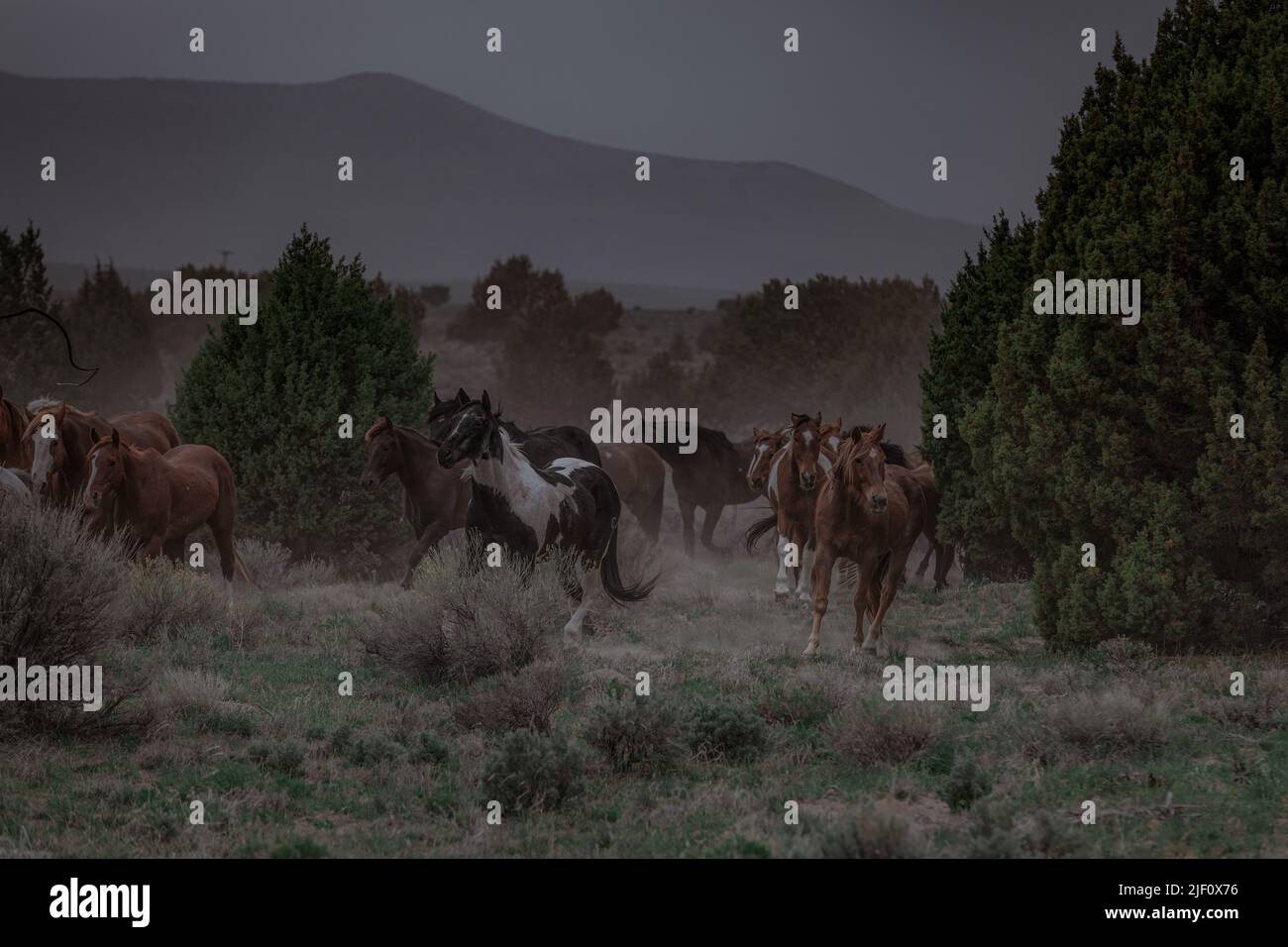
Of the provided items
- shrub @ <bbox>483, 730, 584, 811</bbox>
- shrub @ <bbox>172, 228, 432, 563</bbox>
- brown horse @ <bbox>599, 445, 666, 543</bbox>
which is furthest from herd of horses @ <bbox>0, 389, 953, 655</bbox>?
brown horse @ <bbox>599, 445, 666, 543</bbox>

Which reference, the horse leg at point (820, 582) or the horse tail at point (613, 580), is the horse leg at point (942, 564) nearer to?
the horse tail at point (613, 580)

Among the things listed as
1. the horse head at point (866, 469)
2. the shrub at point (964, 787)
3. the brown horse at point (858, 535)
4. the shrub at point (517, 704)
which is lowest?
the shrub at point (964, 787)

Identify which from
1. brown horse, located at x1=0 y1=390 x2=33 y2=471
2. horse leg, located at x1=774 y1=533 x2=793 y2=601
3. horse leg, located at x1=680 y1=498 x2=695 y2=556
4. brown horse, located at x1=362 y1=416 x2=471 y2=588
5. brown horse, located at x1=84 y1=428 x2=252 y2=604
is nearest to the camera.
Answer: brown horse, located at x1=84 y1=428 x2=252 y2=604

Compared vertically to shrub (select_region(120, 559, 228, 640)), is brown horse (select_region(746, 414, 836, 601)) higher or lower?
higher

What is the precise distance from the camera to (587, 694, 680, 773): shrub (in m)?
8.41

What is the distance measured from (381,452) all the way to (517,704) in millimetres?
7616

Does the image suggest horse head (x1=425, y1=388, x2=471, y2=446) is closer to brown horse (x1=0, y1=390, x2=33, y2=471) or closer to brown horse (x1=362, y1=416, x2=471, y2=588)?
brown horse (x1=362, y1=416, x2=471, y2=588)

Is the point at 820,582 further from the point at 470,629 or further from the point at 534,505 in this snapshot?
the point at 470,629

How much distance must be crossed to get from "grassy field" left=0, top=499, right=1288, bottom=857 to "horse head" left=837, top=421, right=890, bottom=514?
1.53 meters

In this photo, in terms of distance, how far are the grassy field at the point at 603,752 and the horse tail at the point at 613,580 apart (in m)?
1.45

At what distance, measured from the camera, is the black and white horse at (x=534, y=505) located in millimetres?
12531

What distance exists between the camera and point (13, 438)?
51.0 ft

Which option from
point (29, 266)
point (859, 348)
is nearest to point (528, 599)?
point (29, 266)

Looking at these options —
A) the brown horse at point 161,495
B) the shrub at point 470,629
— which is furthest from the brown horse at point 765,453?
the brown horse at point 161,495
